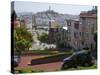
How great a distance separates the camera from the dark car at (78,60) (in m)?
2.22

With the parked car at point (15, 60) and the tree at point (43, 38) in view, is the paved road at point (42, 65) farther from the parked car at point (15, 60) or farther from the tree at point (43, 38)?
the tree at point (43, 38)

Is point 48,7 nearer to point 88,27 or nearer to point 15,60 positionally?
point 88,27

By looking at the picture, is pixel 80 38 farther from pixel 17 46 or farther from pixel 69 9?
pixel 17 46

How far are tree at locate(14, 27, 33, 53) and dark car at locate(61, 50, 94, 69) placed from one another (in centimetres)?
43

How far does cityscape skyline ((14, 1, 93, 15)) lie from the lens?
6.70ft

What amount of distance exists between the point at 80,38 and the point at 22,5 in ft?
2.31

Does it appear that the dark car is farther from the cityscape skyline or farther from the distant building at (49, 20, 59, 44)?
the cityscape skyline

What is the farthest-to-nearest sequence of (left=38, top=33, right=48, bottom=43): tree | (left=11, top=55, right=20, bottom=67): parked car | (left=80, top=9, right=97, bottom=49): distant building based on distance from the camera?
(left=80, top=9, right=97, bottom=49): distant building, (left=38, top=33, right=48, bottom=43): tree, (left=11, top=55, right=20, bottom=67): parked car

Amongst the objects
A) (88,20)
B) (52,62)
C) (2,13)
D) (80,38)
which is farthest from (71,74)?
(2,13)

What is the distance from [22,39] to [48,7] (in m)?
0.42

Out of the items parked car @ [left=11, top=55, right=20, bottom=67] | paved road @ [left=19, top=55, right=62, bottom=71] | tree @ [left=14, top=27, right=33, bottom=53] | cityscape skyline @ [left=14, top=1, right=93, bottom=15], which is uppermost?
cityscape skyline @ [left=14, top=1, right=93, bottom=15]

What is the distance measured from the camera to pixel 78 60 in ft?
7.45

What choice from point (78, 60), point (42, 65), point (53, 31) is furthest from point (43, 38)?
point (78, 60)

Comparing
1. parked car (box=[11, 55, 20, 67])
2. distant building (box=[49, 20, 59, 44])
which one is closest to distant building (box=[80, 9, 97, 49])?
distant building (box=[49, 20, 59, 44])
